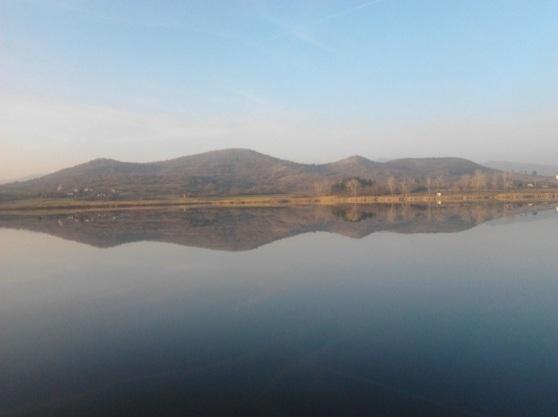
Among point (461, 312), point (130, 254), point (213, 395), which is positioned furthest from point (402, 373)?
point (130, 254)

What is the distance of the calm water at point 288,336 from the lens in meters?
7.50

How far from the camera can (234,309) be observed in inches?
503

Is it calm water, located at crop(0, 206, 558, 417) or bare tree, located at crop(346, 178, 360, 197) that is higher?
bare tree, located at crop(346, 178, 360, 197)

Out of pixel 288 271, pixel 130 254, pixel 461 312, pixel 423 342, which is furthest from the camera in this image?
pixel 130 254

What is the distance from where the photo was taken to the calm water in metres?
7.50

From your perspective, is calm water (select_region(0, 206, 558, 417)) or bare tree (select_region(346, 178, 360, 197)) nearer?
calm water (select_region(0, 206, 558, 417))

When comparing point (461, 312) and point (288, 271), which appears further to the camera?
point (288, 271)

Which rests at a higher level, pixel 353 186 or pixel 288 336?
pixel 353 186

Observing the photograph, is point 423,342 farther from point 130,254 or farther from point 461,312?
point 130,254

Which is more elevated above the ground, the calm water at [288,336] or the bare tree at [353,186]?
the bare tree at [353,186]

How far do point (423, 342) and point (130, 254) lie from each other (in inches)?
746

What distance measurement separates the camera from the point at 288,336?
34.1ft

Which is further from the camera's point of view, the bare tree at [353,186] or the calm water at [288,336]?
the bare tree at [353,186]

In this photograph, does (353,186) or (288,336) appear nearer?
(288,336)
